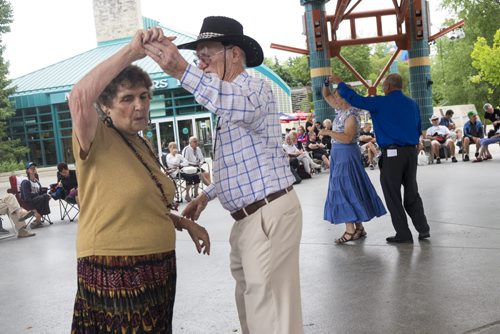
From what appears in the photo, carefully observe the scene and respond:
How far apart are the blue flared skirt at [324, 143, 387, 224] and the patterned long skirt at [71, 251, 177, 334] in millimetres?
4283

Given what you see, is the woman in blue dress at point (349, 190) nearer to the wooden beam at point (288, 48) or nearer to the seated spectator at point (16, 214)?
the seated spectator at point (16, 214)

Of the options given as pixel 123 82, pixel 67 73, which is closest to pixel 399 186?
pixel 123 82

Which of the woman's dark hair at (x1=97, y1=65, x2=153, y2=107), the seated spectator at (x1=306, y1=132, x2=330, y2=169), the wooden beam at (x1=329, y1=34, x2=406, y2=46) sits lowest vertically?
the seated spectator at (x1=306, y1=132, x2=330, y2=169)

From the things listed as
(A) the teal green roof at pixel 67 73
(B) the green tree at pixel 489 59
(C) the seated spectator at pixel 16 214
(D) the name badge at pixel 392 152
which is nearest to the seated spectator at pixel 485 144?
(D) the name badge at pixel 392 152

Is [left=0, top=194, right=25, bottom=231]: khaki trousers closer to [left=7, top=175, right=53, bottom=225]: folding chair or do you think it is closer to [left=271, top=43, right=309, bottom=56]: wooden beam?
[left=7, top=175, right=53, bottom=225]: folding chair

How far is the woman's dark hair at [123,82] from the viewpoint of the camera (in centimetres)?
231

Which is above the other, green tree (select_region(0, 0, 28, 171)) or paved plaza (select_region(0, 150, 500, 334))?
green tree (select_region(0, 0, 28, 171))

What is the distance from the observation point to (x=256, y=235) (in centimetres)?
244

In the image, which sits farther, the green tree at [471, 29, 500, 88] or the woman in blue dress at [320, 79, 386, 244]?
the green tree at [471, 29, 500, 88]

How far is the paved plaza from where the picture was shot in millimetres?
3920

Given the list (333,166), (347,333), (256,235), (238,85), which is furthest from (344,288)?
(238,85)

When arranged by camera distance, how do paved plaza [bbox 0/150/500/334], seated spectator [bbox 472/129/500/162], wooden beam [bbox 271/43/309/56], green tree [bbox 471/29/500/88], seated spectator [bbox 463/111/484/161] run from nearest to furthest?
paved plaza [bbox 0/150/500/334], seated spectator [bbox 472/129/500/162], seated spectator [bbox 463/111/484/161], wooden beam [bbox 271/43/309/56], green tree [bbox 471/29/500/88]

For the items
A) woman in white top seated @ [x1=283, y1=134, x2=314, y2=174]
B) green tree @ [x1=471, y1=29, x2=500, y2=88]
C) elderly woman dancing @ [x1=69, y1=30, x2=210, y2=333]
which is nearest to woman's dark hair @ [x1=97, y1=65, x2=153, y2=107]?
elderly woman dancing @ [x1=69, y1=30, x2=210, y2=333]

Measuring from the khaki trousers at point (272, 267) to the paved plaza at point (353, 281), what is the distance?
1.76 feet
